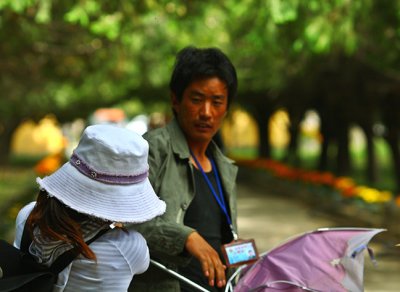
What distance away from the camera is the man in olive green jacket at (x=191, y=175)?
10.0 feet

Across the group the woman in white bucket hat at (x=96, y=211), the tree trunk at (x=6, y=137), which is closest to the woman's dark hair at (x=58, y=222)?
the woman in white bucket hat at (x=96, y=211)

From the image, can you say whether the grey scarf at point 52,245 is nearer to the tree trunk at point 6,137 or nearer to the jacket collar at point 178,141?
the jacket collar at point 178,141

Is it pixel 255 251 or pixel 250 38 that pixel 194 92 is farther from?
pixel 250 38

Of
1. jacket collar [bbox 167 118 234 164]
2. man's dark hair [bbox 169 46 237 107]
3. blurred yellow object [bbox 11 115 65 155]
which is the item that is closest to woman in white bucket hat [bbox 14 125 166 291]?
jacket collar [bbox 167 118 234 164]

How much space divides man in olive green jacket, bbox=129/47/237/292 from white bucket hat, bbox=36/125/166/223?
0.52 metres

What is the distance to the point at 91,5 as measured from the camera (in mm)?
8008

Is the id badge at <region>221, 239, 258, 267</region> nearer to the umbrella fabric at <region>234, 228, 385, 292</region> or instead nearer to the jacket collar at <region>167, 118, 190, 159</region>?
the umbrella fabric at <region>234, 228, 385, 292</region>

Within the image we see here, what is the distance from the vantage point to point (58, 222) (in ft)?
8.05

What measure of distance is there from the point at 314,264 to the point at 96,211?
Result: 3.29 feet

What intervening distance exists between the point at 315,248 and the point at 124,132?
3.18 ft

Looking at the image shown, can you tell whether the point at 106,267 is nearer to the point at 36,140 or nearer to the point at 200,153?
the point at 200,153

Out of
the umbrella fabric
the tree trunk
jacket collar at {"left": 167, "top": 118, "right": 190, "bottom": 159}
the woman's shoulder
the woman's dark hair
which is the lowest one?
the tree trunk

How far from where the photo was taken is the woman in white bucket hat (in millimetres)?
2445

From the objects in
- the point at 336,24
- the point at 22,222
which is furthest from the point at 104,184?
the point at 336,24
